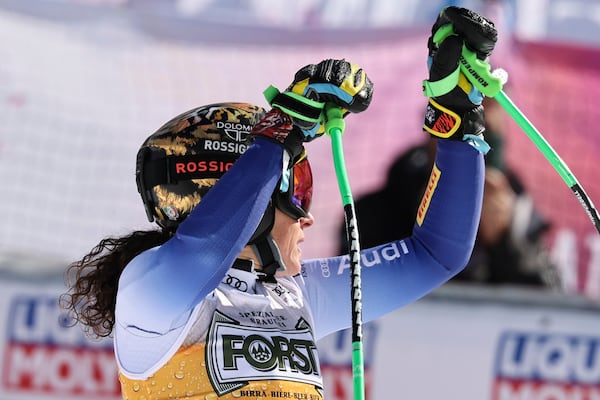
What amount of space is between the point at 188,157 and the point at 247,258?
0.98 feet

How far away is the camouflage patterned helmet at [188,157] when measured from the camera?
2.90 metres

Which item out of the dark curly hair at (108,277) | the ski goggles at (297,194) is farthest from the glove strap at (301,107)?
the dark curly hair at (108,277)

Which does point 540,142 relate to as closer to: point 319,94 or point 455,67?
point 455,67

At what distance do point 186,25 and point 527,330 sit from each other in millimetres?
2949

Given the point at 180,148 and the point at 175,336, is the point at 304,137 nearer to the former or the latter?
the point at 180,148

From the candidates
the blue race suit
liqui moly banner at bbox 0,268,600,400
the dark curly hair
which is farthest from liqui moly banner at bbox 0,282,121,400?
the blue race suit

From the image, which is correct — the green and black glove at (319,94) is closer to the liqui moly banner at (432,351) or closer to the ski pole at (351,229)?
the ski pole at (351,229)

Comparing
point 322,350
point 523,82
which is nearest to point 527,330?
point 322,350

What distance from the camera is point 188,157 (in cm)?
291

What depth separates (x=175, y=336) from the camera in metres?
2.80

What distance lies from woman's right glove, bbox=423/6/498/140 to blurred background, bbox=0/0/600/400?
2180mm

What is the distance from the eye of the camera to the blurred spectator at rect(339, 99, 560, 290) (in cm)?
567

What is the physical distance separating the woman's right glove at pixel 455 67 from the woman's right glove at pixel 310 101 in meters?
0.25

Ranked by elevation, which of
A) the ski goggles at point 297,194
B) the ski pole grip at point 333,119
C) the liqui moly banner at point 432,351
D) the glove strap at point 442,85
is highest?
the glove strap at point 442,85
